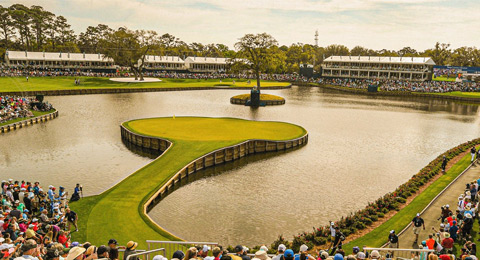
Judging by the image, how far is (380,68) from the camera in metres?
120

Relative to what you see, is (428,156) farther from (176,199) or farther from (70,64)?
(70,64)

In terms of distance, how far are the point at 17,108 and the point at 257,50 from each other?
50.0 m

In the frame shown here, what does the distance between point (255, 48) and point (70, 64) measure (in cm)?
6641

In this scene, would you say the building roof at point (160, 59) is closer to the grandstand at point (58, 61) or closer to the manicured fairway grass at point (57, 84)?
the grandstand at point (58, 61)

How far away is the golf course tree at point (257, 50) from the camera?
257 feet

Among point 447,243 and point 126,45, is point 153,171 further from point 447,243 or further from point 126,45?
point 126,45

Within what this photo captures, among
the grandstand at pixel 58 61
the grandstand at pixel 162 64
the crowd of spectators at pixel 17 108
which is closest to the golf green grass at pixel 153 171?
the crowd of spectators at pixel 17 108

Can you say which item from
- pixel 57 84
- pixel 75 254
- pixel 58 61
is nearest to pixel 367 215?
pixel 75 254

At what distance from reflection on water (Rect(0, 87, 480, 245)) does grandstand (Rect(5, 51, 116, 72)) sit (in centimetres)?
5473

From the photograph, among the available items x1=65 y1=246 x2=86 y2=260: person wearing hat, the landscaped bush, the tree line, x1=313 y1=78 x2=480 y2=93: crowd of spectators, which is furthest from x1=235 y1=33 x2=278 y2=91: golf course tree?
x1=65 y1=246 x2=86 y2=260: person wearing hat

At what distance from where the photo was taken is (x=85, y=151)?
3484 centimetres

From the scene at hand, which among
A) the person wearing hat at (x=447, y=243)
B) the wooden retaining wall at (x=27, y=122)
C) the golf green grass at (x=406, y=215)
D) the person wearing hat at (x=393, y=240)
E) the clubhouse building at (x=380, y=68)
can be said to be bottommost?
the golf green grass at (x=406, y=215)

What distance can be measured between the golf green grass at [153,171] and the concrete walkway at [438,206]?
12528mm

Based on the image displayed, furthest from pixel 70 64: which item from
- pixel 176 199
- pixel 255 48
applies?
pixel 176 199
